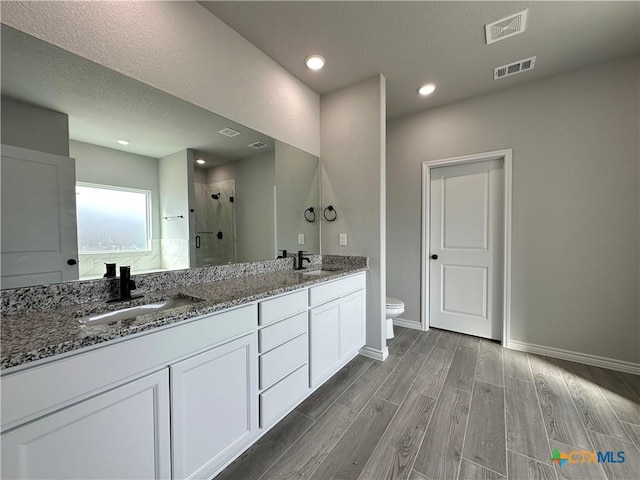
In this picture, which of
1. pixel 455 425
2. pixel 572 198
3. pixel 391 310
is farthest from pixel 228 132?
pixel 572 198

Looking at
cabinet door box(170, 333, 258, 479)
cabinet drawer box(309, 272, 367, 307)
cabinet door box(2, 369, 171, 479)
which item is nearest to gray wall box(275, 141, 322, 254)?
cabinet drawer box(309, 272, 367, 307)

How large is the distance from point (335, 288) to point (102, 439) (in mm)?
1471

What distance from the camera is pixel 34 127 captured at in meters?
1.17

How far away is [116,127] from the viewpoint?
144cm

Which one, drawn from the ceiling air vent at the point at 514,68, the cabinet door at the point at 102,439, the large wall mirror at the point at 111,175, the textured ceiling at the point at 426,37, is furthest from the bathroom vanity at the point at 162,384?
the ceiling air vent at the point at 514,68

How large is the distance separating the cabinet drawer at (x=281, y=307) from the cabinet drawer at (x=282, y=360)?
181 millimetres

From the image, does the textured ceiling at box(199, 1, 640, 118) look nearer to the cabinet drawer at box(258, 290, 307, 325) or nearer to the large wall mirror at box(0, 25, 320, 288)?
the large wall mirror at box(0, 25, 320, 288)

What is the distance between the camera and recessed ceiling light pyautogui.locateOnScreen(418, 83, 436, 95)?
2580 mm

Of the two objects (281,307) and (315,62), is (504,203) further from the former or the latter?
(281,307)

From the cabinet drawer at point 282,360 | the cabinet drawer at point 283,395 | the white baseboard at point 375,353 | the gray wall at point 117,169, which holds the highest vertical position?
the gray wall at point 117,169

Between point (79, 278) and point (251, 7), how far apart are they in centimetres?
192

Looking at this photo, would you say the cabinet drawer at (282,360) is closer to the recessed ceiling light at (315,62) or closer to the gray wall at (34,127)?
the gray wall at (34,127)

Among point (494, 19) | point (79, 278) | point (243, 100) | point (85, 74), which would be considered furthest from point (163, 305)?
point (494, 19)

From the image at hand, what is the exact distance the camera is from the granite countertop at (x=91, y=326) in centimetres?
76
